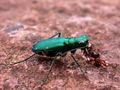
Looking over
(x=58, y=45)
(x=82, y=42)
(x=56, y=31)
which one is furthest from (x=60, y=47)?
(x=56, y=31)

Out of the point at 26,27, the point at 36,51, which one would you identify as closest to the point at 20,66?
the point at 36,51

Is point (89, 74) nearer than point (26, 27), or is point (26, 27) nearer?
point (89, 74)

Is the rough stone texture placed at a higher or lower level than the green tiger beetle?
lower

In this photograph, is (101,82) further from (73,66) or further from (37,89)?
(37,89)

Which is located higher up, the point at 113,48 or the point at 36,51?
the point at 36,51

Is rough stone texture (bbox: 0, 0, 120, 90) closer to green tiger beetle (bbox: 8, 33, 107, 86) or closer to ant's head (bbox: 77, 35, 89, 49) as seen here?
green tiger beetle (bbox: 8, 33, 107, 86)

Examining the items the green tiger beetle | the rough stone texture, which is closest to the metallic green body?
the green tiger beetle

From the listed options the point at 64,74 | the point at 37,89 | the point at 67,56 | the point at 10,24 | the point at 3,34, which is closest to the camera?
the point at 37,89

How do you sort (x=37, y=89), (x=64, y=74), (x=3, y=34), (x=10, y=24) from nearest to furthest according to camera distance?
(x=37, y=89), (x=64, y=74), (x=3, y=34), (x=10, y=24)
